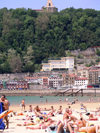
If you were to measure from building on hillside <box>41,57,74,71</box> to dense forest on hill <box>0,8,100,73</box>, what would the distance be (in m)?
Answer: 1.44

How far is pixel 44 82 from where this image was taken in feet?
283

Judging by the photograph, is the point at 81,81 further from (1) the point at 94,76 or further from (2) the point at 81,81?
(1) the point at 94,76

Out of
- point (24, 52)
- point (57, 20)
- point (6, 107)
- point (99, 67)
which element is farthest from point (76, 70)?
point (6, 107)

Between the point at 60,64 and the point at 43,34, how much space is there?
11.4m

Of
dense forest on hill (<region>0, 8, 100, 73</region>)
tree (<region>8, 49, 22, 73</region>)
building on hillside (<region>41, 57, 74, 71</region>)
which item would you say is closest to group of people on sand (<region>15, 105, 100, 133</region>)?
tree (<region>8, 49, 22, 73</region>)

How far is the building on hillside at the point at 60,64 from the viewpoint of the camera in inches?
3839

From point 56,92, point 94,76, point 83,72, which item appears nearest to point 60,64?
point 83,72

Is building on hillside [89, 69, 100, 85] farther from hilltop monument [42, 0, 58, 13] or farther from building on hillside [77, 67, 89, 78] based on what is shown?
hilltop monument [42, 0, 58, 13]

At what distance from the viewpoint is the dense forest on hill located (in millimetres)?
101438

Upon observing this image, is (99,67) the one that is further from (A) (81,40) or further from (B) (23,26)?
(B) (23,26)

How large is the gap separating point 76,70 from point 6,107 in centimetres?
7522

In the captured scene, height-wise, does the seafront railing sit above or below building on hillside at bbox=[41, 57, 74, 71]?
below

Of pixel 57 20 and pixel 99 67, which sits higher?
pixel 57 20

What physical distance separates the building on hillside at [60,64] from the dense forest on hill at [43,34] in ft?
4.72
